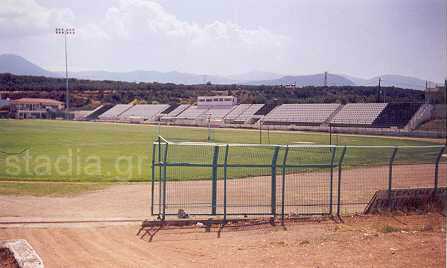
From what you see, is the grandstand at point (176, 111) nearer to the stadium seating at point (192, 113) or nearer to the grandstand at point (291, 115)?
the grandstand at point (291, 115)

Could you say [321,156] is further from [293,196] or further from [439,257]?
[439,257]

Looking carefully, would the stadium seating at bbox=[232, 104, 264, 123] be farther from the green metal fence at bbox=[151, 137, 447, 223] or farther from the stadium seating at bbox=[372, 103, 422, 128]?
the green metal fence at bbox=[151, 137, 447, 223]

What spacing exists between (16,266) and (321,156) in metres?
25.3

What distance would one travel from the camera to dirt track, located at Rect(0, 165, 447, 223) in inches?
567

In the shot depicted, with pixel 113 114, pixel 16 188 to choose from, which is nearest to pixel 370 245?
pixel 16 188

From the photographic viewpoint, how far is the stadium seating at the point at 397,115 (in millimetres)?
69125

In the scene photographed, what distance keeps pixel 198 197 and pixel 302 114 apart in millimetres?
70237

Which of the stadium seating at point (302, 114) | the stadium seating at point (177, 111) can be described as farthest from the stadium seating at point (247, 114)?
the stadium seating at point (177, 111)

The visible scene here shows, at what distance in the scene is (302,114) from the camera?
84812 mm

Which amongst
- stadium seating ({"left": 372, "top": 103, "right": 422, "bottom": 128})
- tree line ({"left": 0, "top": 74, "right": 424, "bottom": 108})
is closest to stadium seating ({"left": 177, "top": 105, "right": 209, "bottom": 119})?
tree line ({"left": 0, "top": 74, "right": 424, "bottom": 108})

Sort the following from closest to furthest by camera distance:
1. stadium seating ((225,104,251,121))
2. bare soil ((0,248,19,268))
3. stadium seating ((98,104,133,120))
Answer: bare soil ((0,248,19,268)) < stadium seating ((225,104,251,121)) < stadium seating ((98,104,133,120))

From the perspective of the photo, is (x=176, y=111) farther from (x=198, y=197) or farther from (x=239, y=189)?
(x=198, y=197)

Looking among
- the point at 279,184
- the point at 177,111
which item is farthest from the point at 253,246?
the point at 177,111

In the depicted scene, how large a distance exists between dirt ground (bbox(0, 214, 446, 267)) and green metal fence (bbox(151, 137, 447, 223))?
4.75 ft
